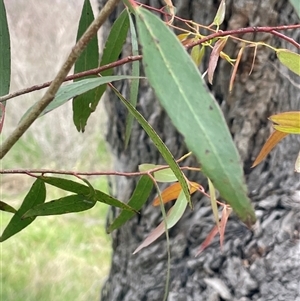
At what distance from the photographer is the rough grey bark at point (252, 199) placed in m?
0.73

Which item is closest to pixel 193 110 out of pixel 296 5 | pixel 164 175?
pixel 296 5

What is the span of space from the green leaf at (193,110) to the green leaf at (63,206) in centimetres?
25

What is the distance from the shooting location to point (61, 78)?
267 millimetres

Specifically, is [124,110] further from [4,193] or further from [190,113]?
[4,193]

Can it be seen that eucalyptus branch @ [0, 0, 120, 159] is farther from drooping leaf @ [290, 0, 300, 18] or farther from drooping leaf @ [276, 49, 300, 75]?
drooping leaf @ [276, 49, 300, 75]

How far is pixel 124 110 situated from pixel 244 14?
29cm

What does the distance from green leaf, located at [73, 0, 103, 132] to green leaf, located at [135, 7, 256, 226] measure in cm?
24

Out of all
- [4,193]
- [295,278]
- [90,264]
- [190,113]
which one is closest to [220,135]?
[190,113]

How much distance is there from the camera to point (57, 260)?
5.65 feet

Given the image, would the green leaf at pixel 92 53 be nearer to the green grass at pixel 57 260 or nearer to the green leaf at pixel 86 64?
the green leaf at pixel 86 64

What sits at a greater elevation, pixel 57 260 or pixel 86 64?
pixel 86 64

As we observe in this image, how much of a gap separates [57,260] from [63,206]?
130cm

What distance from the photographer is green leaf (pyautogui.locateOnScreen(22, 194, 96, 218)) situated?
0.47 m

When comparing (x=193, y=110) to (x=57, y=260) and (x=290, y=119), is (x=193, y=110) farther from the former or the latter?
(x=57, y=260)
